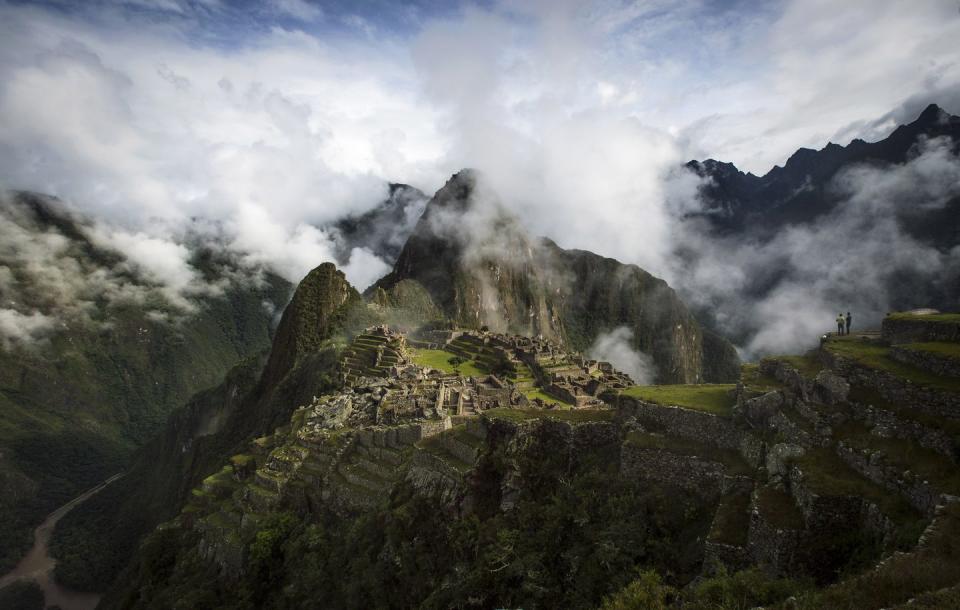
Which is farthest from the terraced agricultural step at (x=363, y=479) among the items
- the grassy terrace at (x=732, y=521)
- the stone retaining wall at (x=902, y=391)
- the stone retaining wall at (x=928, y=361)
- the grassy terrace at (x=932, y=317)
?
the grassy terrace at (x=932, y=317)

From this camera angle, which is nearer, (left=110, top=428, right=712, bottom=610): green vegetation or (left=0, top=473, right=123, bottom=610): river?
(left=110, top=428, right=712, bottom=610): green vegetation

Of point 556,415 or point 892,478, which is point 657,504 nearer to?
point 892,478

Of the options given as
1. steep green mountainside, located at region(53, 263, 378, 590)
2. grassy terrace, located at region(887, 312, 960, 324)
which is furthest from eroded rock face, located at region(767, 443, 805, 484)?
steep green mountainside, located at region(53, 263, 378, 590)

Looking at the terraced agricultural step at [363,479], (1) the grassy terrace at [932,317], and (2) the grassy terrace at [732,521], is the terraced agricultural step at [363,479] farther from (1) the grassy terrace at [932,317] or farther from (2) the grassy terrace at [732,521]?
(1) the grassy terrace at [932,317]

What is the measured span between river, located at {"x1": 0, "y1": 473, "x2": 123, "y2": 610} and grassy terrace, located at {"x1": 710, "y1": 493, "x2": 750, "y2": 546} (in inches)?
3922

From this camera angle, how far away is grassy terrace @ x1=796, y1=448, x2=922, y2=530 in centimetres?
990

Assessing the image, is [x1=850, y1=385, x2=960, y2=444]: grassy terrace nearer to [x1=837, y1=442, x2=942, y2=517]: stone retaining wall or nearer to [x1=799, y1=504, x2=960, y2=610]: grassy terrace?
[x1=837, y1=442, x2=942, y2=517]: stone retaining wall

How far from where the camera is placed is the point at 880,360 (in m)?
13.9

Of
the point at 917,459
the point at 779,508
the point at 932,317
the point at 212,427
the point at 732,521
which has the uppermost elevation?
the point at 932,317

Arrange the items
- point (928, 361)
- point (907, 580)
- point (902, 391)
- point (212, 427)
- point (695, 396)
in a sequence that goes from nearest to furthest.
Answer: point (907, 580), point (902, 391), point (928, 361), point (695, 396), point (212, 427)

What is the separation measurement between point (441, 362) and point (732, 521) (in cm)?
5489

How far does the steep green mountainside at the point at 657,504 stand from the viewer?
10164mm

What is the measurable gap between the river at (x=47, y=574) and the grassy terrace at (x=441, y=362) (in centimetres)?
6238

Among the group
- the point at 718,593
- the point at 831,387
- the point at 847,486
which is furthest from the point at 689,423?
the point at 718,593
